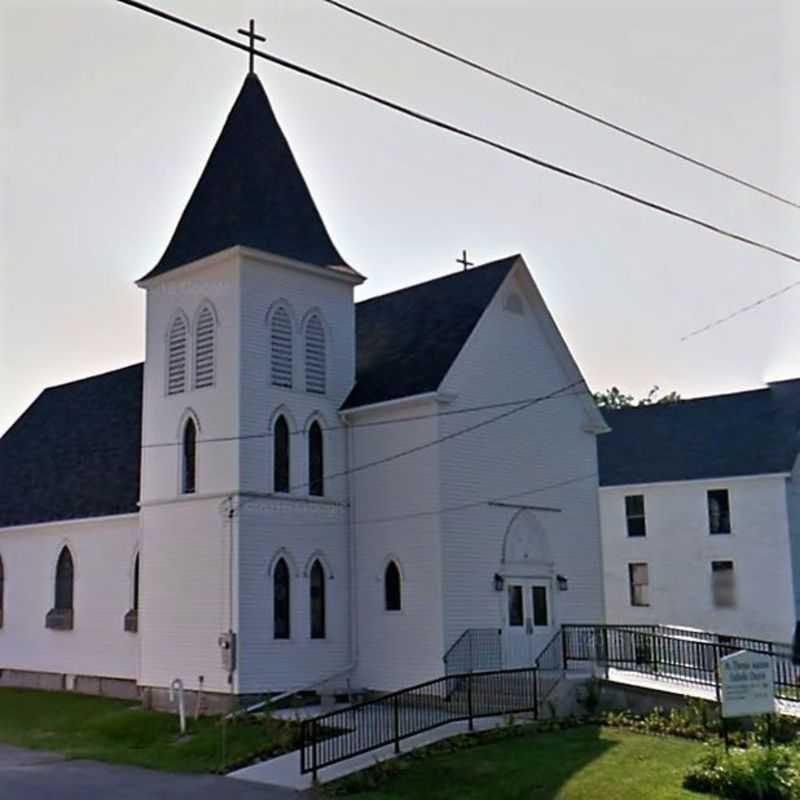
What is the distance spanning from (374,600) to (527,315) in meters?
7.92

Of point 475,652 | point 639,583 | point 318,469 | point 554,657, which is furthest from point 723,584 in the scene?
point 318,469

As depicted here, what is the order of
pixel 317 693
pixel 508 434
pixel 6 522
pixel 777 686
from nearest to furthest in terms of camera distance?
pixel 777 686, pixel 317 693, pixel 508 434, pixel 6 522

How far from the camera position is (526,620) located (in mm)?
25984

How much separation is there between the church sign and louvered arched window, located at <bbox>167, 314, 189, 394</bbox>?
1417 cm

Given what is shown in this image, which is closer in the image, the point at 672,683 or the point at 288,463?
the point at 672,683

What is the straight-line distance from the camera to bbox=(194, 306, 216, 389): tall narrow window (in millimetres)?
25500

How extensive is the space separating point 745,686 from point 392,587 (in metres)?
9.74

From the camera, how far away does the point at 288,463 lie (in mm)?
25422

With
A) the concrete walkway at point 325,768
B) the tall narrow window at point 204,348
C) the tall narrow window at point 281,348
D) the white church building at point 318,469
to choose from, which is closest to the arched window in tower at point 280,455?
the white church building at point 318,469

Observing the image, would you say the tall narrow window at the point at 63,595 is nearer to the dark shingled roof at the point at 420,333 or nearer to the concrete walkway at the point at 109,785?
the dark shingled roof at the point at 420,333

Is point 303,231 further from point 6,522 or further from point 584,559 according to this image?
point 6,522

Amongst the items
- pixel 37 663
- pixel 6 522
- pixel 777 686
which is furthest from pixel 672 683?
pixel 6 522

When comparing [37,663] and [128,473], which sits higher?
[128,473]

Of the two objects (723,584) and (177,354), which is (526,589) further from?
(723,584)
